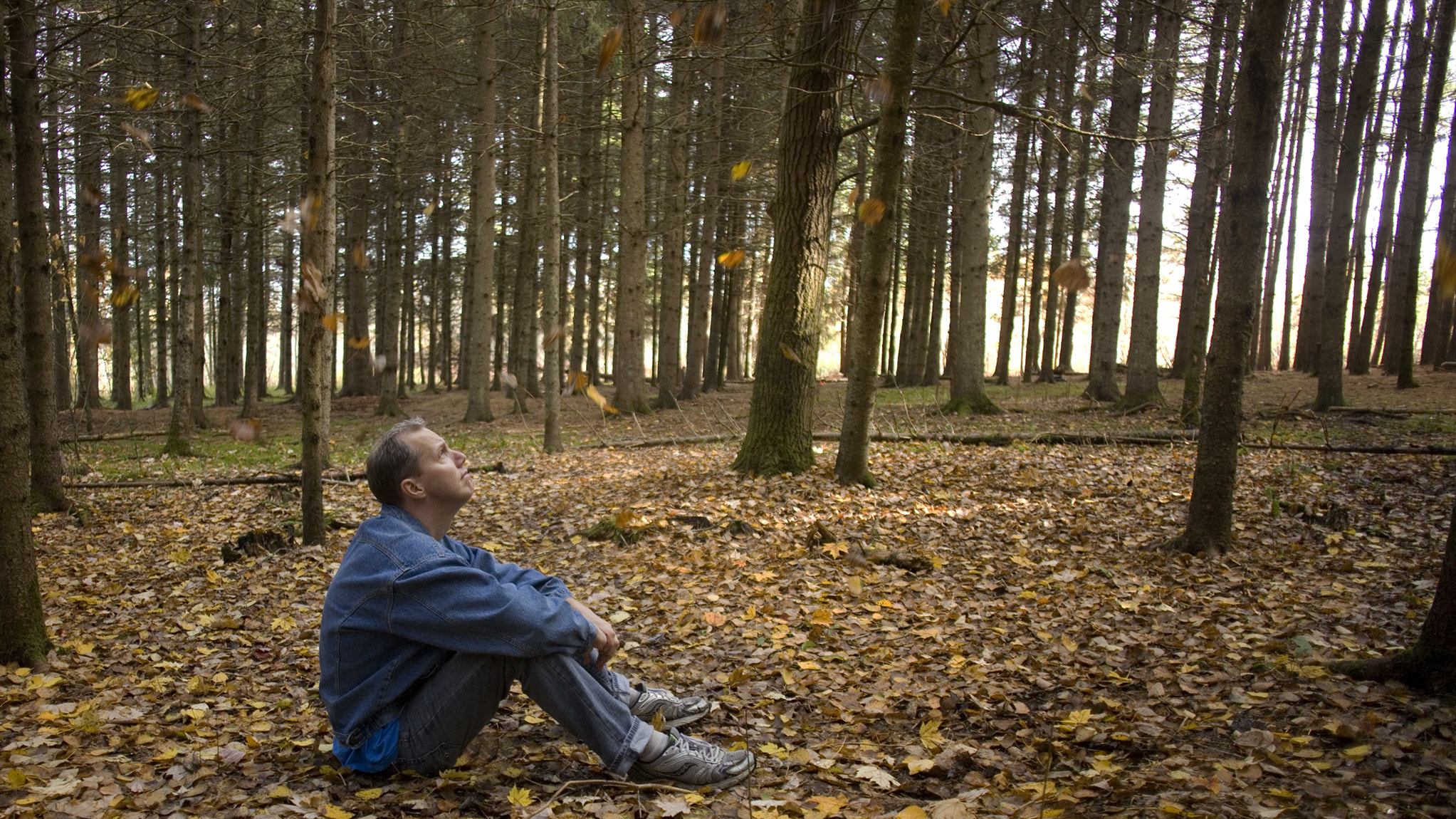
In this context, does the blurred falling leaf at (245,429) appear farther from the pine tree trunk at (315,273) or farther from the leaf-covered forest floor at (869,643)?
the pine tree trunk at (315,273)

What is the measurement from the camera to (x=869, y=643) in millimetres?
4566

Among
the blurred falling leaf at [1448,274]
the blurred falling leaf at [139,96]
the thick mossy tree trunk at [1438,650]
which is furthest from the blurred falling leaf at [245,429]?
the blurred falling leaf at [1448,274]

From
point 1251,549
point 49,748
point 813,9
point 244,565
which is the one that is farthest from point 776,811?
point 813,9

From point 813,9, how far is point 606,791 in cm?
716

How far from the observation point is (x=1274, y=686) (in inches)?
140

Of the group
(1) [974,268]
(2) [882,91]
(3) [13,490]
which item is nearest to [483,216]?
(1) [974,268]

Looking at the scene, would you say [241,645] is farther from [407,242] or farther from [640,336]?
[407,242]

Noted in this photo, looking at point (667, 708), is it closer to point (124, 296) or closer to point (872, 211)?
point (872, 211)

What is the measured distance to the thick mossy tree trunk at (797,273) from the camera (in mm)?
8078

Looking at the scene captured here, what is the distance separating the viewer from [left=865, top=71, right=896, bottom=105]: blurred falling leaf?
6.86 metres

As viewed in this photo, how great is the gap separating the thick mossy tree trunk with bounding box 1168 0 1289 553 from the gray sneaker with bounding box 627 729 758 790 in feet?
13.7

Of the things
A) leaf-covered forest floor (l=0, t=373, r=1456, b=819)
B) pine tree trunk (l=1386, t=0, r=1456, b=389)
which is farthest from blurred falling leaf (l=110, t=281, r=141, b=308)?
pine tree trunk (l=1386, t=0, r=1456, b=389)

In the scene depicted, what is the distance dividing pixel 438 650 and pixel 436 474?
0.63m

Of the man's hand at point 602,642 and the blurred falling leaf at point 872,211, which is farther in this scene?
the blurred falling leaf at point 872,211
